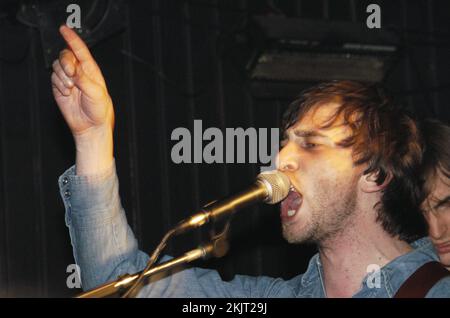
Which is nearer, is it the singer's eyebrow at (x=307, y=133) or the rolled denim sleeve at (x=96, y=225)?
the rolled denim sleeve at (x=96, y=225)

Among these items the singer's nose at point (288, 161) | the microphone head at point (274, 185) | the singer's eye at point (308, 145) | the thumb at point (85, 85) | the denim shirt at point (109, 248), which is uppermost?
the thumb at point (85, 85)

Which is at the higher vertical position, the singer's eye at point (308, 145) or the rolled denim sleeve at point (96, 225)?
the singer's eye at point (308, 145)

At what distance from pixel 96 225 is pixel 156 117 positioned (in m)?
1.88

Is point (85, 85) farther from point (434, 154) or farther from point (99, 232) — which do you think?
point (434, 154)

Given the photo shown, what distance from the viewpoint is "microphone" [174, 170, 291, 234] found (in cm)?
175

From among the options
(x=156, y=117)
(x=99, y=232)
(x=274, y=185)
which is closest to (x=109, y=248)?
(x=99, y=232)

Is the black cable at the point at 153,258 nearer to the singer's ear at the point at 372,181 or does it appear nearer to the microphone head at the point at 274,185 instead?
the microphone head at the point at 274,185

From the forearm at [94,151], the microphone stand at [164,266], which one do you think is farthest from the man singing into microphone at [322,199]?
the microphone stand at [164,266]

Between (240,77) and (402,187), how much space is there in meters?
1.85

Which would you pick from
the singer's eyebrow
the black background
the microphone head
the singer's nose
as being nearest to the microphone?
the microphone head

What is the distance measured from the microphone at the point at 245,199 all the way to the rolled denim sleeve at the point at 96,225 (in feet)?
1.54

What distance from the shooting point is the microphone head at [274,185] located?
1956 mm

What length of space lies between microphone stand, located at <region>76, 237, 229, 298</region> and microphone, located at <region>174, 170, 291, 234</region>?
0.07 m
